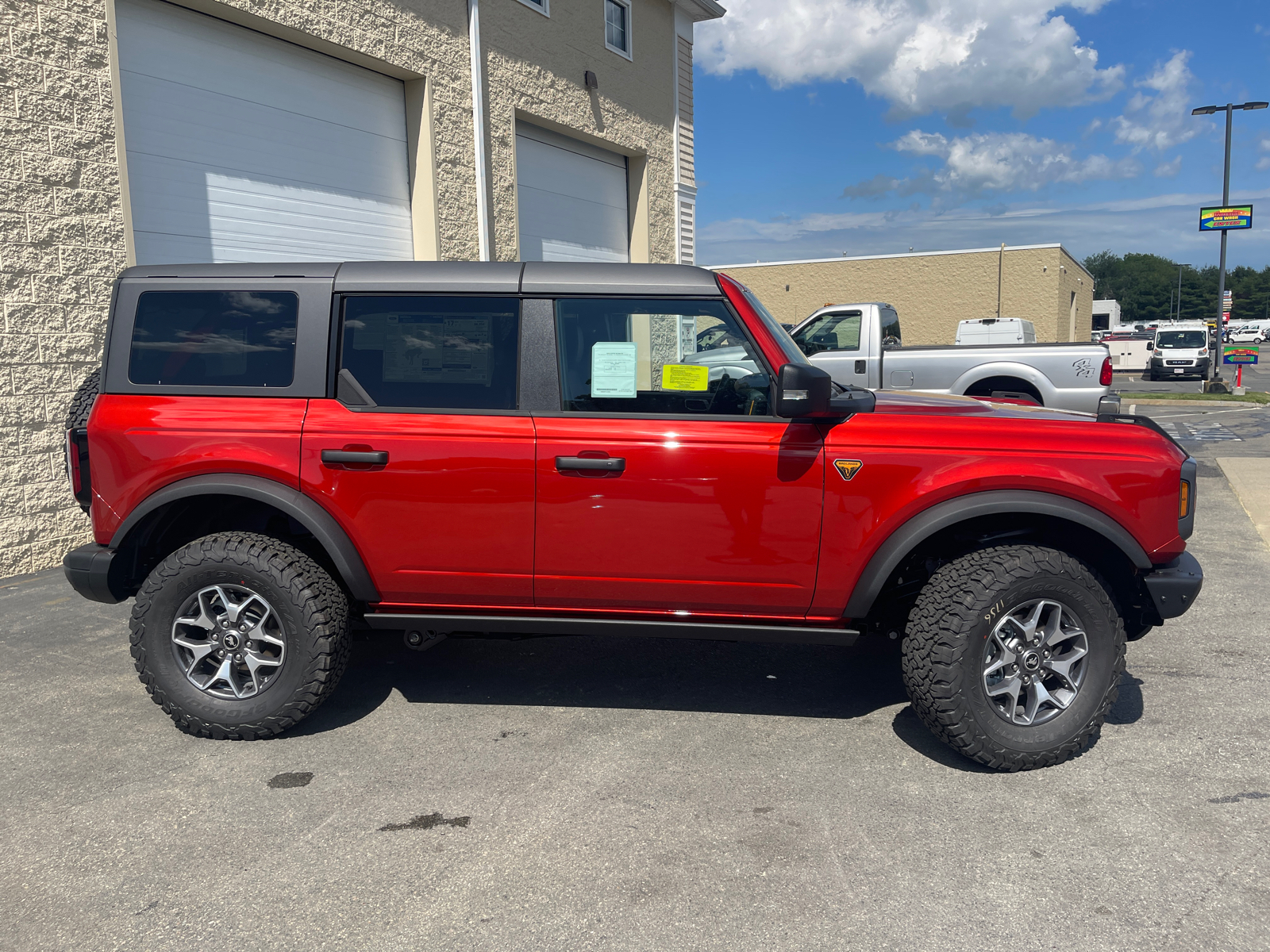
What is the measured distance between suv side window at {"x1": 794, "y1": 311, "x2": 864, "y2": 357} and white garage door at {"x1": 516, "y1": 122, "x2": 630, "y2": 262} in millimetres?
3247

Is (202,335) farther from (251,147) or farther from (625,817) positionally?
(251,147)

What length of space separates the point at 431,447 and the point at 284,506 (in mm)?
657

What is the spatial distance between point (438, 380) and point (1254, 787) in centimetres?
351

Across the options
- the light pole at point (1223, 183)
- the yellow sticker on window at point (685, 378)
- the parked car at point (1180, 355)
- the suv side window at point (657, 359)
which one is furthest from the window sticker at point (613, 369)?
the parked car at point (1180, 355)

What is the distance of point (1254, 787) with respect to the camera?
3381 millimetres

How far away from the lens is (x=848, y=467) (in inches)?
140

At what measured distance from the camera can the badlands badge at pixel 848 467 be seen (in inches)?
140

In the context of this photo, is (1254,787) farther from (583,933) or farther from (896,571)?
(583,933)

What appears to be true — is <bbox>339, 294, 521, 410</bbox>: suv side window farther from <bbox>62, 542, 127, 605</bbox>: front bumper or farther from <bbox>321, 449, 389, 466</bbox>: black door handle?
<bbox>62, 542, 127, 605</bbox>: front bumper

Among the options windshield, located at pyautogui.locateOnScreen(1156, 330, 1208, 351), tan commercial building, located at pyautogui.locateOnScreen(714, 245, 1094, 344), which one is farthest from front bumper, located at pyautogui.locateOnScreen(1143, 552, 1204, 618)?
tan commercial building, located at pyautogui.locateOnScreen(714, 245, 1094, 344)

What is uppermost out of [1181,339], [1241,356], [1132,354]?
[1181,339]

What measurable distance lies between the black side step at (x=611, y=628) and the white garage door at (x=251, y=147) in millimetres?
4700

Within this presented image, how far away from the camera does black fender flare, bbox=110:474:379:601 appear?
373 centimetres

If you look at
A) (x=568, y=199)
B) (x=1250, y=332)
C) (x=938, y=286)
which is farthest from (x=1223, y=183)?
(x=1250, y=332)
